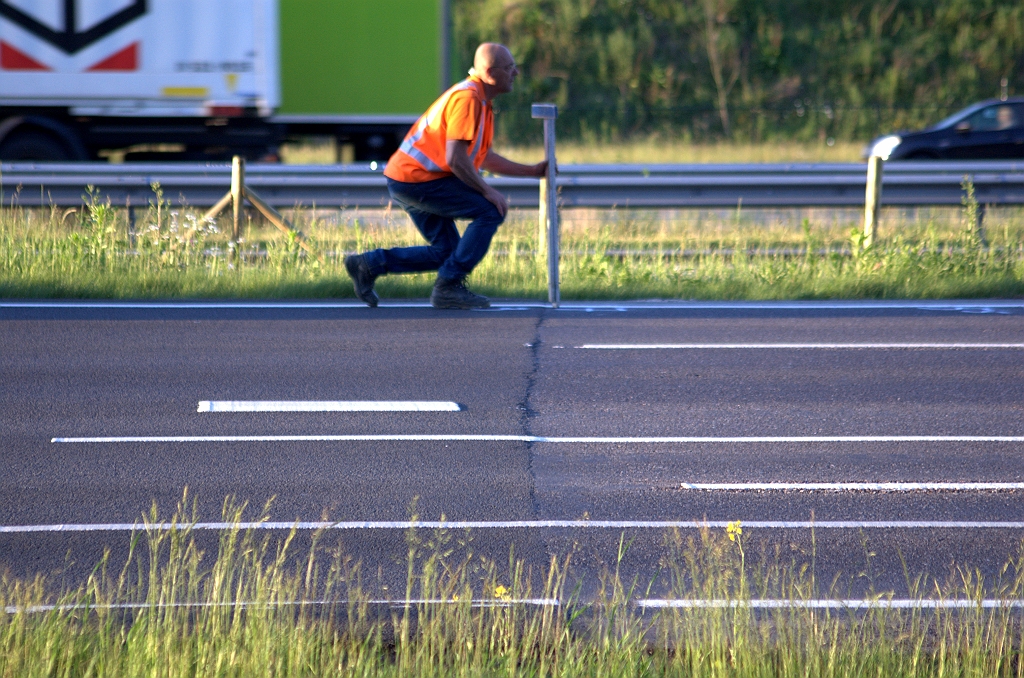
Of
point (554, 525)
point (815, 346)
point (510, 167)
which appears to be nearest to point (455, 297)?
point (510, 167)

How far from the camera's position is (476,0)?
3997 centimetres

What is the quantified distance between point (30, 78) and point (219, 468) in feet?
42.9

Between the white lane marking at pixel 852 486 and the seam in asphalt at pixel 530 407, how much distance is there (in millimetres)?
645

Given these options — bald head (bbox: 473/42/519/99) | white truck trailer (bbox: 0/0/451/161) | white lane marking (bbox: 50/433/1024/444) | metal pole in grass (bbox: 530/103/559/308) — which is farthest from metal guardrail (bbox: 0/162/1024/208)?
white lane marking (bbox: 50/433/1024/444)

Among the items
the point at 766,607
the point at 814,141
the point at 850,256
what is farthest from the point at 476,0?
the point at 766,607

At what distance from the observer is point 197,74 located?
17.0m

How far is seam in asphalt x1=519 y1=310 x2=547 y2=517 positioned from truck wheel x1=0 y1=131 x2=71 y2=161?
10457 mm

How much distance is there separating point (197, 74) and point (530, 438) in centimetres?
1280

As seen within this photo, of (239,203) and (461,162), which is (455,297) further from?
(239,203)

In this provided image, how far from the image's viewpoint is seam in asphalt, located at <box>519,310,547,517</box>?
4.93m

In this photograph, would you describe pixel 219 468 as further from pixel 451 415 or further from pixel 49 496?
pixel 451 415

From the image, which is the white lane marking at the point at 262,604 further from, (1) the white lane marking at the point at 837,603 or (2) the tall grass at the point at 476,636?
(1) the white lane marking at the point at 837,603

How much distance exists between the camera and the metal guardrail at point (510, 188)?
1265 cm

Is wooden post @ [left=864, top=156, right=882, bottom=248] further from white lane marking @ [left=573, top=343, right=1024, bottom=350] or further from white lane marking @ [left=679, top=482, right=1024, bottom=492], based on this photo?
white lane marking @ [left=679, top=482, right=1024, bottom=492]
